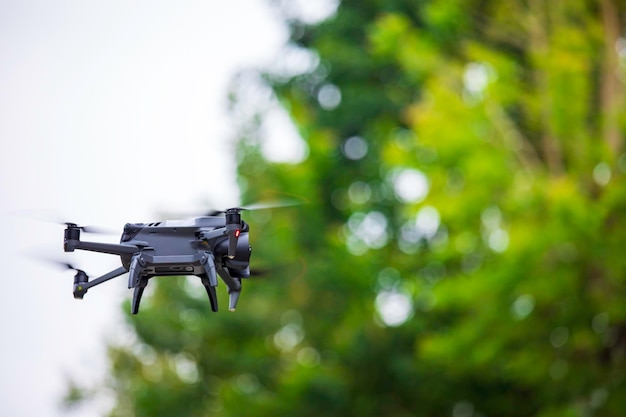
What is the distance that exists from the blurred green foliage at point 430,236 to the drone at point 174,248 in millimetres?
7915

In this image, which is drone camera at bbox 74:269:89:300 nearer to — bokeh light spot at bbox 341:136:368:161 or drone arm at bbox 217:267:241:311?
drone arm at bbox 217:267:241:311

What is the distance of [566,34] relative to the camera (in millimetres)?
15719

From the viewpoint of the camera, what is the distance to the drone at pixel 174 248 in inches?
226

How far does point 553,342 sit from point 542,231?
6.56 feet

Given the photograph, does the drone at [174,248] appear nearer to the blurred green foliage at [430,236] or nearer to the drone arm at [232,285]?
the drone arm at [232,285]

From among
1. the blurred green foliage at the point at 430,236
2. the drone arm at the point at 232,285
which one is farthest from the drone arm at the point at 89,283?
the blurred green foliage at the point at 430,236

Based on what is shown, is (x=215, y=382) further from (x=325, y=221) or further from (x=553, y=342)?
(x=553, y=342)

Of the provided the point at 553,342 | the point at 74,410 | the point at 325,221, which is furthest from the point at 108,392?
the point at 553,342

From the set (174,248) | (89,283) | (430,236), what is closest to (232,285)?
(174,248)

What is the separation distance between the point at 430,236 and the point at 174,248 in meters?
16.1

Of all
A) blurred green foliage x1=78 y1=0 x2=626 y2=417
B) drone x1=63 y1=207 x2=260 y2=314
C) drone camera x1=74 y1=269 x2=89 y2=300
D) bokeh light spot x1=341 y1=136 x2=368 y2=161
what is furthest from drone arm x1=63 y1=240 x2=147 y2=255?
bokeh light spot x1=341 y1=136 x2=368 y2=161

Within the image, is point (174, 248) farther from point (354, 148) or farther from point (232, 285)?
point (354, 148)

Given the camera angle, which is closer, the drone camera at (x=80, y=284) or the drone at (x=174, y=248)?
the drone at (x=174, y=248)

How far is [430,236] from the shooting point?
21.6 meters
